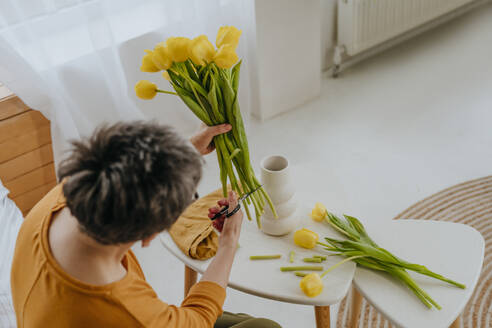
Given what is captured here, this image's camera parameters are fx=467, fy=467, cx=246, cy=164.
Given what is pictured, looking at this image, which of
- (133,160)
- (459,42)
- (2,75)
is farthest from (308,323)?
(459,42)

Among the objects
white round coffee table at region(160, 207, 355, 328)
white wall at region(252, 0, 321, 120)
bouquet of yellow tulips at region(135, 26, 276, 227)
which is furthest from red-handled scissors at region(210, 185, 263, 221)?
white wall at region(252, 0, 321, 120)

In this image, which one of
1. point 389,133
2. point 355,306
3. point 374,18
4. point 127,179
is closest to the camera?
point 127,179

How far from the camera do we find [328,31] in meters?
2.99

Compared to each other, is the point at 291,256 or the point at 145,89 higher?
the point at 145,89

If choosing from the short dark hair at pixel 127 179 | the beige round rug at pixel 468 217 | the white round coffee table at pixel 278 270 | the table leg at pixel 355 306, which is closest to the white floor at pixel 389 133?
the beige round rug at pixel 468 217

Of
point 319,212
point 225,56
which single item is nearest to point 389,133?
point 319,212

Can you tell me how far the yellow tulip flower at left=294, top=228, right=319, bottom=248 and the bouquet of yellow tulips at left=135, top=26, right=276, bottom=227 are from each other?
94mm

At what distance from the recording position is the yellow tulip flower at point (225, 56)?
97 centimetres

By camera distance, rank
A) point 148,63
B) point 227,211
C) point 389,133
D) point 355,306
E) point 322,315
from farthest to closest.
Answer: point 389,133
point 355,306
point 322,315
point 227,211
point 148,63

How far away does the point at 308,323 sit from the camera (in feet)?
5.48

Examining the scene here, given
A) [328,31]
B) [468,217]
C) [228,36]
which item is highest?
[228,36]

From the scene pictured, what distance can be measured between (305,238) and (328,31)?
82.8 inches

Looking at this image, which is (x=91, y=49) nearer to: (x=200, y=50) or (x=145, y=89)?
(x=145, y=89)

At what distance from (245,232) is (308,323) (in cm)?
58
